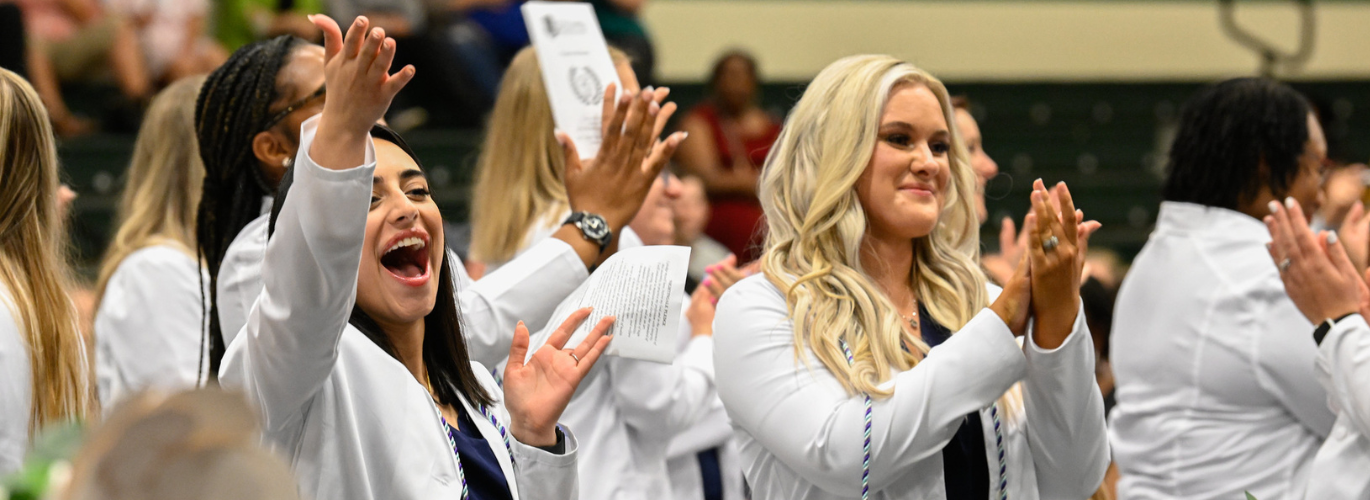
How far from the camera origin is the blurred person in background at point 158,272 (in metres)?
2.77

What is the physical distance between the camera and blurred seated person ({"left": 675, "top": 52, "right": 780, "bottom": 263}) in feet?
21.3

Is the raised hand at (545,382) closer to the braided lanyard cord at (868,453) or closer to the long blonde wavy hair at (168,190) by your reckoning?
the braided lanyard cord at (868,453)

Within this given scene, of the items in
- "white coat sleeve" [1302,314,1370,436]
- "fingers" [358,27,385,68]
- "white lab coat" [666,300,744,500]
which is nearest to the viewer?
"fingers" [358,27,385,68]

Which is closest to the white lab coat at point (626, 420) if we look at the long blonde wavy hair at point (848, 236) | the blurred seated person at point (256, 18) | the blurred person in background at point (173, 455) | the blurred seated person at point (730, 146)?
the long blonde wavy hair at point (848, 236)

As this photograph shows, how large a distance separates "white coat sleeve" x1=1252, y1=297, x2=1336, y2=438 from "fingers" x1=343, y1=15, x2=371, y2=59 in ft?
6.23

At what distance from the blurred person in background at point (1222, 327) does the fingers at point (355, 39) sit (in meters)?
1.89

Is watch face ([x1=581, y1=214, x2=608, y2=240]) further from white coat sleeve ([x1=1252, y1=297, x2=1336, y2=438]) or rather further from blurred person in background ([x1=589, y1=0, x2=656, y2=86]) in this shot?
blurred person in background ([x1=589, y1=0, x2=656, y2=86])

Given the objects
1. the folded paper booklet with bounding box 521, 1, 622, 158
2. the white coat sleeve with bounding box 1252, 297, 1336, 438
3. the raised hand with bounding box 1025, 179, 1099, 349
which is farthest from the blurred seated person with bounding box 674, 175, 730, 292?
the raised hand with bounding box 1025, 179, 1099, 349

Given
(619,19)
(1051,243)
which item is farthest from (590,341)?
(619,19)

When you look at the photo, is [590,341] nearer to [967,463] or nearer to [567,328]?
[567,328]

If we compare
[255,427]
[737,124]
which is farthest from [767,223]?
[737,124]

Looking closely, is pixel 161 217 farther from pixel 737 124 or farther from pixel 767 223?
pixel 737 124

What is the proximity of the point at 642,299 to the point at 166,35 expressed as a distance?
5.05m

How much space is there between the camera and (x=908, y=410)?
6.39 feet
